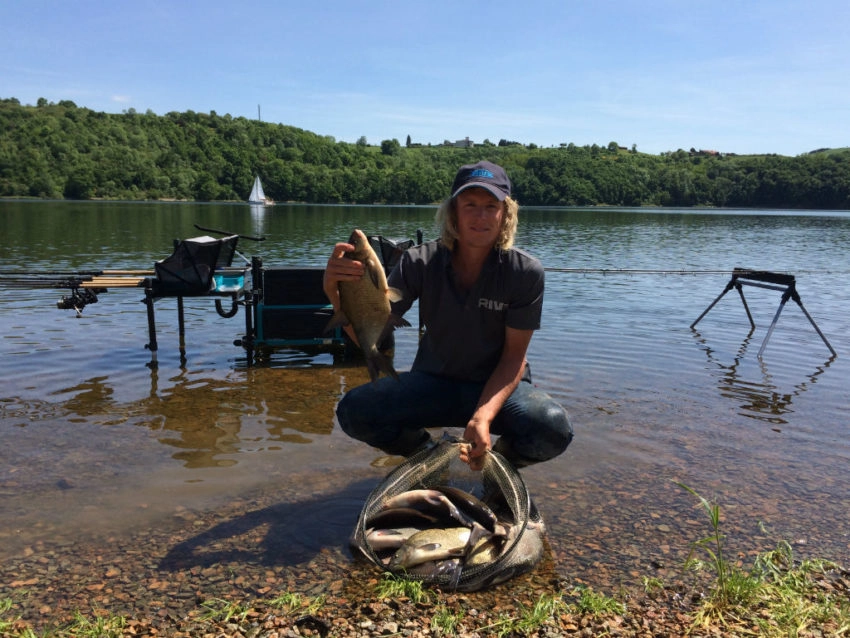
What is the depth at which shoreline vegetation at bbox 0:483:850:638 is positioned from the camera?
140 inches

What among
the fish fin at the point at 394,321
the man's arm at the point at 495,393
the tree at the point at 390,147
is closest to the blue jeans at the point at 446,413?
the man's arm at the point at 495,393

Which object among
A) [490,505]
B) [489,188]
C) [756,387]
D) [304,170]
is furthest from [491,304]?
[304,170]

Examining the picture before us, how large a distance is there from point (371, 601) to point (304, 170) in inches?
6009

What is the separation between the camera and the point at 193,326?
13648 mm

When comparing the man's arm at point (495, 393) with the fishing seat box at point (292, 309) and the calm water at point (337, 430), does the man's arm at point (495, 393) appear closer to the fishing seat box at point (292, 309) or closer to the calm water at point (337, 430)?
the calm water at point (337, 430)

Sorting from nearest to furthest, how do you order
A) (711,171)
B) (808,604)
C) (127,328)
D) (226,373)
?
1. (808,604)
2. (226,373)
3. (127,328)
4. (711,171)

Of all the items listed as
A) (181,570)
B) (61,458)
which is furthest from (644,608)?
(61,458)

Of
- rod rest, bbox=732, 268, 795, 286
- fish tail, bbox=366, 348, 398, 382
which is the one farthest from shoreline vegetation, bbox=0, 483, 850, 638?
rod rest, bbox=732, 268, 795, 286

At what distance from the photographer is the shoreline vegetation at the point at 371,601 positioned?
11.7 ft

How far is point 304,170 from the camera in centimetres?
15000

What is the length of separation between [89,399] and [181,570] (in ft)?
15.9

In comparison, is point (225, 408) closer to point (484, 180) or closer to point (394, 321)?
point (394, 321)

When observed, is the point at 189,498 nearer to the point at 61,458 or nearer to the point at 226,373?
the point at 61,458

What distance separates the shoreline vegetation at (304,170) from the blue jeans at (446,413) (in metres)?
130
